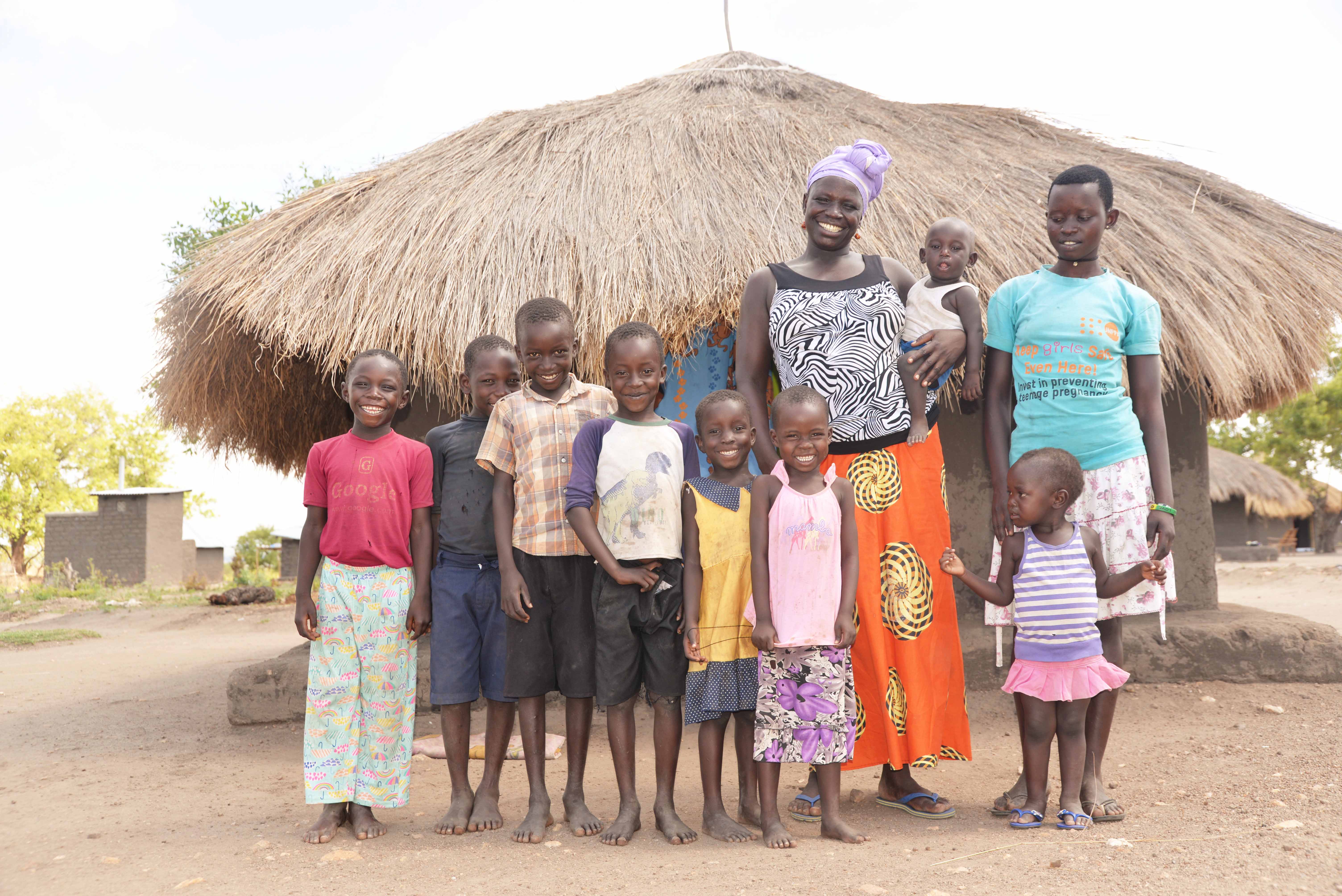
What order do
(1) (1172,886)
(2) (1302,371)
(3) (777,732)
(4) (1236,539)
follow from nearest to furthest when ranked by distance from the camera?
(1) (1172,886)
(3) (777,732)
(2) (1302,371)
(4) (1236,539)

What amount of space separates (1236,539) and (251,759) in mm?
17356

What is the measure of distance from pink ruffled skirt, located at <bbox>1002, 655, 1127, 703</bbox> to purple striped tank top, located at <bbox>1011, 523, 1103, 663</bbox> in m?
0.02

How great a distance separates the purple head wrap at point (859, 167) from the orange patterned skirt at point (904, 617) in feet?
2.45

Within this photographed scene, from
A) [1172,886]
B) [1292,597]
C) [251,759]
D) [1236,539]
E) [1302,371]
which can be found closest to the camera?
[1172,886]

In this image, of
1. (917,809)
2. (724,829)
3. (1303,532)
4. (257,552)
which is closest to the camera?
(724,829)

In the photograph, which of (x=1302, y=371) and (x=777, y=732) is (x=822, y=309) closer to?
(x=777, y=732)

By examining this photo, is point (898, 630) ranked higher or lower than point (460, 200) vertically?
lower

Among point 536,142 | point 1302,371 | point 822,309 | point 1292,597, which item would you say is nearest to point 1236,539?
point 1292,597

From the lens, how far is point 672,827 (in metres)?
2.47

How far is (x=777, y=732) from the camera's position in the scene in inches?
94.3

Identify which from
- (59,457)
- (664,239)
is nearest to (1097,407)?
(664,239)

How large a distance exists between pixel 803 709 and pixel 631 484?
2.34ft

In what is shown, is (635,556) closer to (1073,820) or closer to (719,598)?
(719,598)

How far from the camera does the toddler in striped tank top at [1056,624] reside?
247 cm
